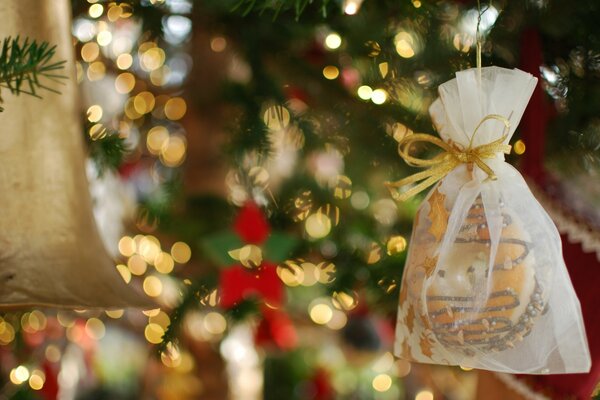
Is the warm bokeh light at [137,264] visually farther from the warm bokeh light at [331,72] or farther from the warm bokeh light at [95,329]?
the warm bokeh light at [331,72]

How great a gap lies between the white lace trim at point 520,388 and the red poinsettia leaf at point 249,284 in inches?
10.7

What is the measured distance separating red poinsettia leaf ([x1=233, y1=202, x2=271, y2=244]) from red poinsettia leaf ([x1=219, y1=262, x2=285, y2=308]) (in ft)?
0.11

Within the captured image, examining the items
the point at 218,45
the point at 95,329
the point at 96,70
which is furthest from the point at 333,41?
the point at 95,329

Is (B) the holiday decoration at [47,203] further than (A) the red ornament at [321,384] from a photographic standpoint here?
No

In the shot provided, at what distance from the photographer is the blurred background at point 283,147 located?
0.72 m

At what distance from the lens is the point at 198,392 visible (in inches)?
49.4

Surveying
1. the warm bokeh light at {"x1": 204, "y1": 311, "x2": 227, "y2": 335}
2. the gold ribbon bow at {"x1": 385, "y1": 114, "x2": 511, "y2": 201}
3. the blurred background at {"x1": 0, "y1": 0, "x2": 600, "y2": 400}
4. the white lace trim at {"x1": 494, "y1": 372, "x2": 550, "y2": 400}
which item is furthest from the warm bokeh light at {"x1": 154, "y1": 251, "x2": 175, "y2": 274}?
the gold ribbon bow at {"x1": 385, "y1": 114, "x2": 511, "y2": 201}

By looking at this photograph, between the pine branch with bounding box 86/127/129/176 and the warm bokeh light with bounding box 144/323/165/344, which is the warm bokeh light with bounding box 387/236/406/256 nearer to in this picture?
the pine branch with bounding box 86/127/129/176

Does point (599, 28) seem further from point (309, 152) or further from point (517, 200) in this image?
point (309, 152)

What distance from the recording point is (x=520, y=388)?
0.69m

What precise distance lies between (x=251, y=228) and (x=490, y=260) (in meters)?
0.43

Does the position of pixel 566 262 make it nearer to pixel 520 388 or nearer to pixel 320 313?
pixel 520 388

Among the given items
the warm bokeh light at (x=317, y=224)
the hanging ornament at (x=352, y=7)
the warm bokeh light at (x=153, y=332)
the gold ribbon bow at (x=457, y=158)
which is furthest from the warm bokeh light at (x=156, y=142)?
the gold ribbon bow at (x=457, y=158)

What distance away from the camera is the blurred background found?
0.72m
